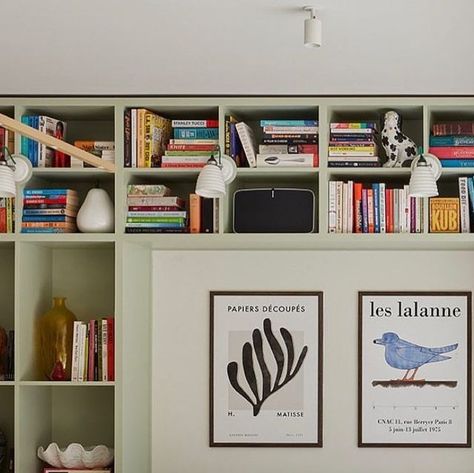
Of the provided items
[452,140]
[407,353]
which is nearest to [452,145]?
[452,140]

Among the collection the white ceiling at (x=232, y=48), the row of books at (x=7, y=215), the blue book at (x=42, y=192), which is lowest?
the row of books at (x=7, y=215)

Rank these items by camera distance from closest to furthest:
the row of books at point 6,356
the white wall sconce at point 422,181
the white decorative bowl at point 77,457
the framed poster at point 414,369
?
the white wall sconce at point 422,181 < the white decorative bowl at point 77,457 < the row of books at point 6,356 < the framed poster at point 414,369

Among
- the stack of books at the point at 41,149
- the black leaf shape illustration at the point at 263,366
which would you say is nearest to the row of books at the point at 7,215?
the stack of books at the point at 41,149

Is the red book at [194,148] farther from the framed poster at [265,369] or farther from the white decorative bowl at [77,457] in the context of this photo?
the white decorative bowl at [77,457]

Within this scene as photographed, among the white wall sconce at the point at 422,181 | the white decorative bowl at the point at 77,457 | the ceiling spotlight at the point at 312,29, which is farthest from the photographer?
the white decorative bowl at the point at 77,457

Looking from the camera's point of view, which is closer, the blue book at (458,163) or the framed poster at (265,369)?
the blue book at (458,163)

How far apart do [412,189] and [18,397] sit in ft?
6.58

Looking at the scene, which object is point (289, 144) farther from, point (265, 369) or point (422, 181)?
point (265, 369)

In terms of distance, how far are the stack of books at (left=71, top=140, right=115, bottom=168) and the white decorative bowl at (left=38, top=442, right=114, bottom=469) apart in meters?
1.32

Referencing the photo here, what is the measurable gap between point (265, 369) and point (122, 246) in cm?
101

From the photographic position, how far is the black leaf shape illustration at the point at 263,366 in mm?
4902

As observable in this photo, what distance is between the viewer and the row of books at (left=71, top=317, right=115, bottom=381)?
179 inches

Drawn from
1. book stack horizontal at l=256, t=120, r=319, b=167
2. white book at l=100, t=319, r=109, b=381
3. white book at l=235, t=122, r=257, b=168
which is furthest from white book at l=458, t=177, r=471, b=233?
white book at l=100, t=319, r=109, b=381

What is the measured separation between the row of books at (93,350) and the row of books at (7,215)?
560 mm
